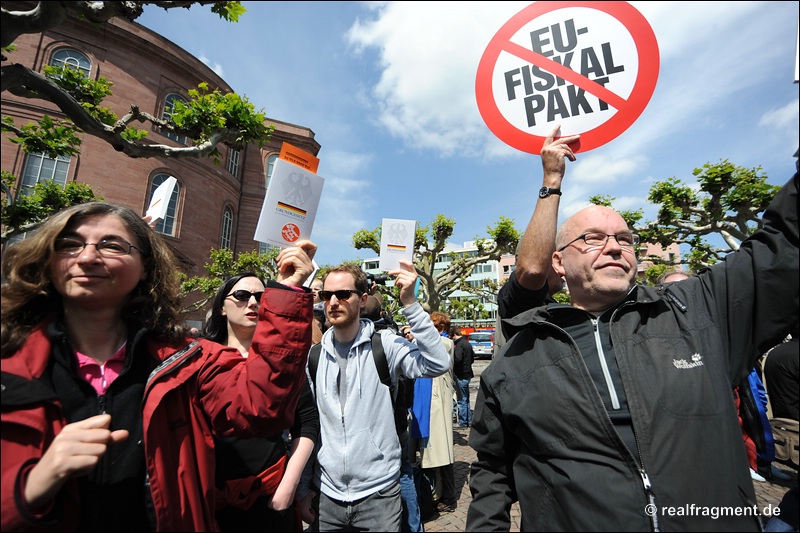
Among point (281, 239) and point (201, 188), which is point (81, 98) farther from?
point (201, 188)

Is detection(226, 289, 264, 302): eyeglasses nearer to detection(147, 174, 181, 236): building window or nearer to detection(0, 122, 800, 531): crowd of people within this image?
detection(0, 122, 800, 531): crowd of people

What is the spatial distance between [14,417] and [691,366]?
243 cm

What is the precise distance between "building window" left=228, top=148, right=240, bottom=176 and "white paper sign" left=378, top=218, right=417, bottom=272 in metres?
28.4

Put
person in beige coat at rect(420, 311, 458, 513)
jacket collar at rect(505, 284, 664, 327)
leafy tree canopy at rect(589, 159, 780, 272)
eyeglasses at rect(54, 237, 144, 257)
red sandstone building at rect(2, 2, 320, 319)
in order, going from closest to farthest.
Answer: eyeglasses at rect(54, 237, 144, 257) → jacket collar at rect(505, 284, 664, 327) → person in beige coat at rect(420, 311, 458, 513) → leafy tree canopy at rect(589, 159, 780, 272) → red sandstone building at rect(2, 2, 320, 319)

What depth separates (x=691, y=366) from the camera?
1578 millimetres

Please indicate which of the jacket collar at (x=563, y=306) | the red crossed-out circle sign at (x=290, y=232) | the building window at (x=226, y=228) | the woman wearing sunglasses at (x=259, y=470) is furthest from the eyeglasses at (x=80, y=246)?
the building window at (x=226, y=228)

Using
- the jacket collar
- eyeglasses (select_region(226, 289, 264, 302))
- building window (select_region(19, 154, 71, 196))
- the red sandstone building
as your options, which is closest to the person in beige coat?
eyeglasses (select_region(226, 289, 264, 302))

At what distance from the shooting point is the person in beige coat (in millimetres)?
4801

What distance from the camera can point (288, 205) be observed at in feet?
6.73

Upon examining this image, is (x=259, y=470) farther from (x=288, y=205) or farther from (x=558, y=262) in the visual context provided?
(x=558, y=262)

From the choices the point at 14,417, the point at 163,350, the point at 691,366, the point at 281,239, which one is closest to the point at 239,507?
the point at 163,350

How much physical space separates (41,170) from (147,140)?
4.74 m

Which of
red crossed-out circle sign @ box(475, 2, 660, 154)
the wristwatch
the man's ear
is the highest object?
red crossed-out circle sign @ box(475, 2, 660, 154)

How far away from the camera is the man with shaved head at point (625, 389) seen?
1.42 metres
